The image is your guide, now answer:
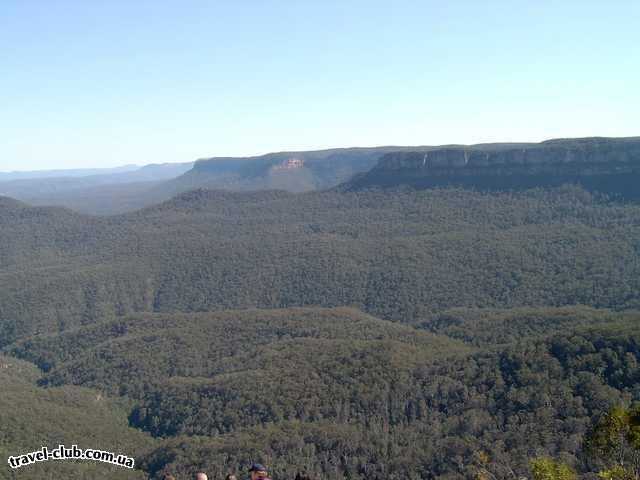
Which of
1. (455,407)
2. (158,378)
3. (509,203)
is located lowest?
(158,378)

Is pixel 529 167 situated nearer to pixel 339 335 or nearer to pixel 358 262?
pixel 358 262

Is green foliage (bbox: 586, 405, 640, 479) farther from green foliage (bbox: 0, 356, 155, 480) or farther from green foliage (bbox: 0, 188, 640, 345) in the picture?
green foliage (bbox: 0, 188, 640, 345)

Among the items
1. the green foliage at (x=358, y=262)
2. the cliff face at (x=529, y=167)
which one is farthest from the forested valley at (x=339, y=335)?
the cliff face at (x=529, y=167)

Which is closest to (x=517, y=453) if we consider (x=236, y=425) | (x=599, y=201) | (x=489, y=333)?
(x=236, y=425)

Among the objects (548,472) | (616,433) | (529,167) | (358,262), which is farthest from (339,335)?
(529,167)

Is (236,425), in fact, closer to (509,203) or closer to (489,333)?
(489,333)

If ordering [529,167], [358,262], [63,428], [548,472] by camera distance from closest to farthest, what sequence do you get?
Result: [548,472] < [63,428] < [358,262] < [529,167]

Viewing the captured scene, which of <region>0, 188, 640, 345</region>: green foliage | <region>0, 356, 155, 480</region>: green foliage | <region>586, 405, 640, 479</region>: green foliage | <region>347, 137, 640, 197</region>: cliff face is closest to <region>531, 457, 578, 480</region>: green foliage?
<region>586, 405, 640, 479</region>: green foliage

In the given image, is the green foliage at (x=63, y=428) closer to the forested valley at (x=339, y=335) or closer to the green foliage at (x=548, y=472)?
the forested valley at (x=339, y=335)
